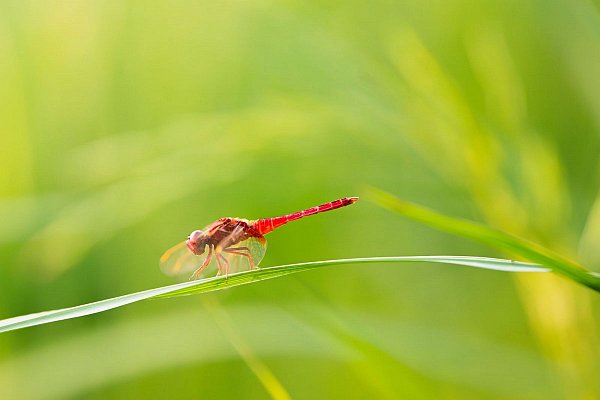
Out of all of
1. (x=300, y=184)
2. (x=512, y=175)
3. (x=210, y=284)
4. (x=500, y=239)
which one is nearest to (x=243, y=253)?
(x=512, y=175)

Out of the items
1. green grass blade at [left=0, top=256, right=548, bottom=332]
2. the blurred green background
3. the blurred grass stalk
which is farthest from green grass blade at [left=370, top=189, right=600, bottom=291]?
the blurred grass stalk

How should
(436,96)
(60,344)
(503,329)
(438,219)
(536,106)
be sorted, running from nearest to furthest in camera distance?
(438,219)
(436,96)
(60,344)
(503,329)
(536,106)

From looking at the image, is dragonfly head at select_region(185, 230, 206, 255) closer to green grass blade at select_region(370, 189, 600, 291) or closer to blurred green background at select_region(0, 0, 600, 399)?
blurred green background at select_region(0, 0, 600, 399)

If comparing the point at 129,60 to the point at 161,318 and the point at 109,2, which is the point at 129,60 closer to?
the point at 109,2

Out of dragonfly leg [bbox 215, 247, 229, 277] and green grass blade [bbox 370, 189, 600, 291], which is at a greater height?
green grass blade [bbox 370, 189, 600, 291]

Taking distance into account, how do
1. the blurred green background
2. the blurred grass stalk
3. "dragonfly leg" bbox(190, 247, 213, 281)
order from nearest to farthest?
the blurred grass stalk → the blurred green background → "dragonfly leg" bbox(190, 247, 213, 281)

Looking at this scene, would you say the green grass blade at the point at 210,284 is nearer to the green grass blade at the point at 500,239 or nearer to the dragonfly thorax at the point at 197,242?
the green grass blade at the point at 500,239

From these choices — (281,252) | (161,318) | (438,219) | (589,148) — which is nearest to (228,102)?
(281,252)
